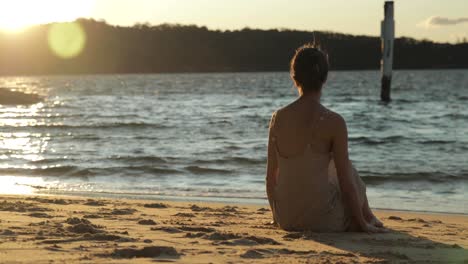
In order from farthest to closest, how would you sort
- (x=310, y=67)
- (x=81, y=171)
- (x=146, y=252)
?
(x=81, y=171), (x=310, y=67), (x=146, y=252)

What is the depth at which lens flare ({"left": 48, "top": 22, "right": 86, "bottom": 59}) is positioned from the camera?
106 meters

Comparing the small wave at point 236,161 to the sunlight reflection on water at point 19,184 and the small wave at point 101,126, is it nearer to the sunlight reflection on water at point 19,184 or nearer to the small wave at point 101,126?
the sunlight reflection on water at point 19,184

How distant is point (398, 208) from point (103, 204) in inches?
121

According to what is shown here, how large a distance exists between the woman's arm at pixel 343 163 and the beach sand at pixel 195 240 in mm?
276

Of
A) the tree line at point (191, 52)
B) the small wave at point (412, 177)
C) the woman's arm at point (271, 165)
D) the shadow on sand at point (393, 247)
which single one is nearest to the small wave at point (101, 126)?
the small wave at point (412, 177)

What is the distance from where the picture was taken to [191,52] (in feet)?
386

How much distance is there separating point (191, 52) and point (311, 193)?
11335 centimetres

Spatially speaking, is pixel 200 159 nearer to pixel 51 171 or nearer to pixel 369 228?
pixel 51 171

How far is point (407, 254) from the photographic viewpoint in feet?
15.2

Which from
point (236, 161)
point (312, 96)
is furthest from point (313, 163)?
point (236, 161)

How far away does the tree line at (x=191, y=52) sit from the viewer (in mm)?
105619

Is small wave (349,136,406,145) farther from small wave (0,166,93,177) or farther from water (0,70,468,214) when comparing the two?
small wave (0,166,93,177)

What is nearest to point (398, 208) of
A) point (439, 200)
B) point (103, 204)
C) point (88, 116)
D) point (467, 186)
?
point (439, 200)

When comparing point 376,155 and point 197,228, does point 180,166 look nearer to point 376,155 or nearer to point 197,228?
point 376,155
